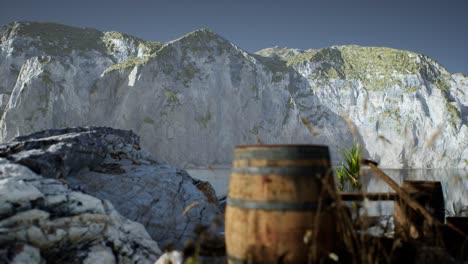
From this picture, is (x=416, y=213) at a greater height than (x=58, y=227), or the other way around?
(x=416, y=213)

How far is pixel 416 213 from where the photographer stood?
3.33 meters

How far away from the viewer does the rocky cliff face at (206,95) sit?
90.4 meters

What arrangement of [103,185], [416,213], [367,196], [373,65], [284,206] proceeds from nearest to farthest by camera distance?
1. [284,206]
2. [367,196]
3. [416,213]
4. [103,185]
5. [373,65]

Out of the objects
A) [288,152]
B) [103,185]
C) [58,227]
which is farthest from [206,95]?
[288,152]

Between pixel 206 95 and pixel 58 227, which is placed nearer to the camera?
pixel 58 227

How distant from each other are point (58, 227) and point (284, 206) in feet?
9.51

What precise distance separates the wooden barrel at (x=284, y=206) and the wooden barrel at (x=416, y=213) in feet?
4.51

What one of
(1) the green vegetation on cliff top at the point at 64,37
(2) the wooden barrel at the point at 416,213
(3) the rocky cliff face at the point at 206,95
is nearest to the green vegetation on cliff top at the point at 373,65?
(3) the rocky cliff face at the point at 206,95

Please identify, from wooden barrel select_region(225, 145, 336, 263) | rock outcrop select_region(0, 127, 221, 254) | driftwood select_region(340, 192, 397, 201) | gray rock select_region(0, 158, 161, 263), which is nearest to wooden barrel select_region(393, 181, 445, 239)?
driftwood select_region(340, 192, 397, 201)

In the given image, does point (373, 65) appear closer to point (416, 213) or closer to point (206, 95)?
point (206, 95)

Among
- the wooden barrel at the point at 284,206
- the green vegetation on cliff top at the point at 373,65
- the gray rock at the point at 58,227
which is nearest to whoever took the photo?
the wooden barrel at the point at 284,206

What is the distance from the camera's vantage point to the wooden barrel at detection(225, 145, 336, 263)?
86.4 inches

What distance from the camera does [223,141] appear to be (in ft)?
345

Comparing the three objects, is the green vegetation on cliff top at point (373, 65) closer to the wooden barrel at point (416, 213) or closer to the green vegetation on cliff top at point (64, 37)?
the green vegetation on cliff top at point (64, 37)
